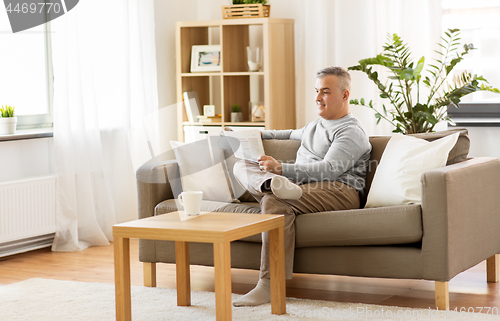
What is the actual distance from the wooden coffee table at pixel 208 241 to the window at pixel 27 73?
2.07 metres

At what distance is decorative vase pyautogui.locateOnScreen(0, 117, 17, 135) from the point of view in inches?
157

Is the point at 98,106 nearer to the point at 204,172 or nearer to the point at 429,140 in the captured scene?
the point at 204,172

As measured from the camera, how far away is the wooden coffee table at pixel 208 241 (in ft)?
Answer: 7.17

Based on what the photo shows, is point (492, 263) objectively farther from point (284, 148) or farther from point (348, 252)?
point (284, 148)

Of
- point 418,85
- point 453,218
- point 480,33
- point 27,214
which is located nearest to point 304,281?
point 453,218

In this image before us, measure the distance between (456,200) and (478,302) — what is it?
48cm

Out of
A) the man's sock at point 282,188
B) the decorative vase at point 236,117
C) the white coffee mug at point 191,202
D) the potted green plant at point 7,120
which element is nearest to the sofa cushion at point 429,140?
the man's sock at point 282,188

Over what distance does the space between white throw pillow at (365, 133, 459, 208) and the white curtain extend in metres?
2.09

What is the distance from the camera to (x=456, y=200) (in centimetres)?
266

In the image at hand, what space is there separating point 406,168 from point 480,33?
1.99 metres

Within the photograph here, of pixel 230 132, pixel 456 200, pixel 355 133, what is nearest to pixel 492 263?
pixel 456 200

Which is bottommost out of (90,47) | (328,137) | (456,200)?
(456,200)

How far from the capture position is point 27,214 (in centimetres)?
404

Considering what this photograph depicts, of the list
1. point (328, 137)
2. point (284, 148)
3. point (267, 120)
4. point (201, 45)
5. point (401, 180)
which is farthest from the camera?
point (201, 45)
